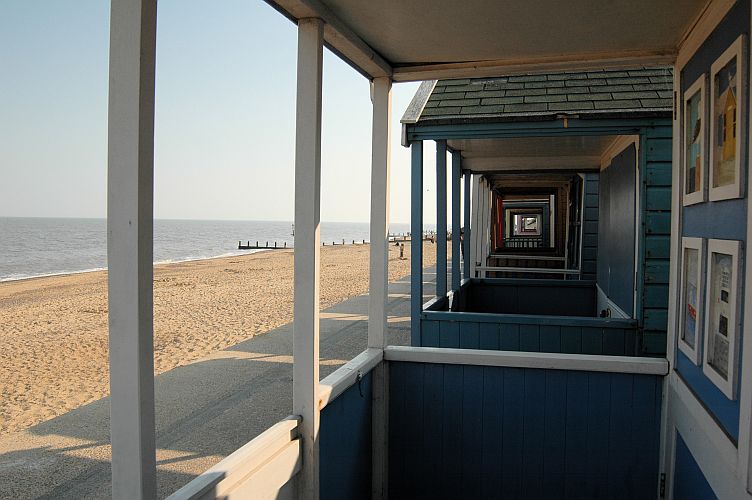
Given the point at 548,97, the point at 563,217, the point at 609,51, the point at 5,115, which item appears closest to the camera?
the point at 609,51

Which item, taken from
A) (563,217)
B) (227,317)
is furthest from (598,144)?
(227,317)

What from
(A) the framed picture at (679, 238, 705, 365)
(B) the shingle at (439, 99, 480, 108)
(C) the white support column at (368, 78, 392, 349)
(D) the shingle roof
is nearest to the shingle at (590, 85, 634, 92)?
(D) the shingle roof

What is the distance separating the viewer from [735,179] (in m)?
2.06

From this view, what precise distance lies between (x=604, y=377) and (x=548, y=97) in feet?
9.08

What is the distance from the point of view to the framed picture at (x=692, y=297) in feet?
8.42

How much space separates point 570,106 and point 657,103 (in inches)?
26.0

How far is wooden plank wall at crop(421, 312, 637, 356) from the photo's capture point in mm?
5059

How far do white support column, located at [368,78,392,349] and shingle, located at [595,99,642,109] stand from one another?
86.1 inches

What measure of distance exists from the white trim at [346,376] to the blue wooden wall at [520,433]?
0.71ft

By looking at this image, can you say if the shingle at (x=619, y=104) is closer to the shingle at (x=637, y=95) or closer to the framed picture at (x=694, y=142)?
the shingle at (x=637, y=95)

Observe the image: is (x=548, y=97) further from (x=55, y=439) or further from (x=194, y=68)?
(x=194, y=68)

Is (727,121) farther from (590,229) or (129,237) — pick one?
(590,229)

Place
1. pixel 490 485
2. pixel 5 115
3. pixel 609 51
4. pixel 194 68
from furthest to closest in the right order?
pixel 194 68 → pixel 5 115 → pixel 490 485 → pixel 609 51

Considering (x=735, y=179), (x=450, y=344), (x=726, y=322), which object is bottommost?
(x=450, y=344)
